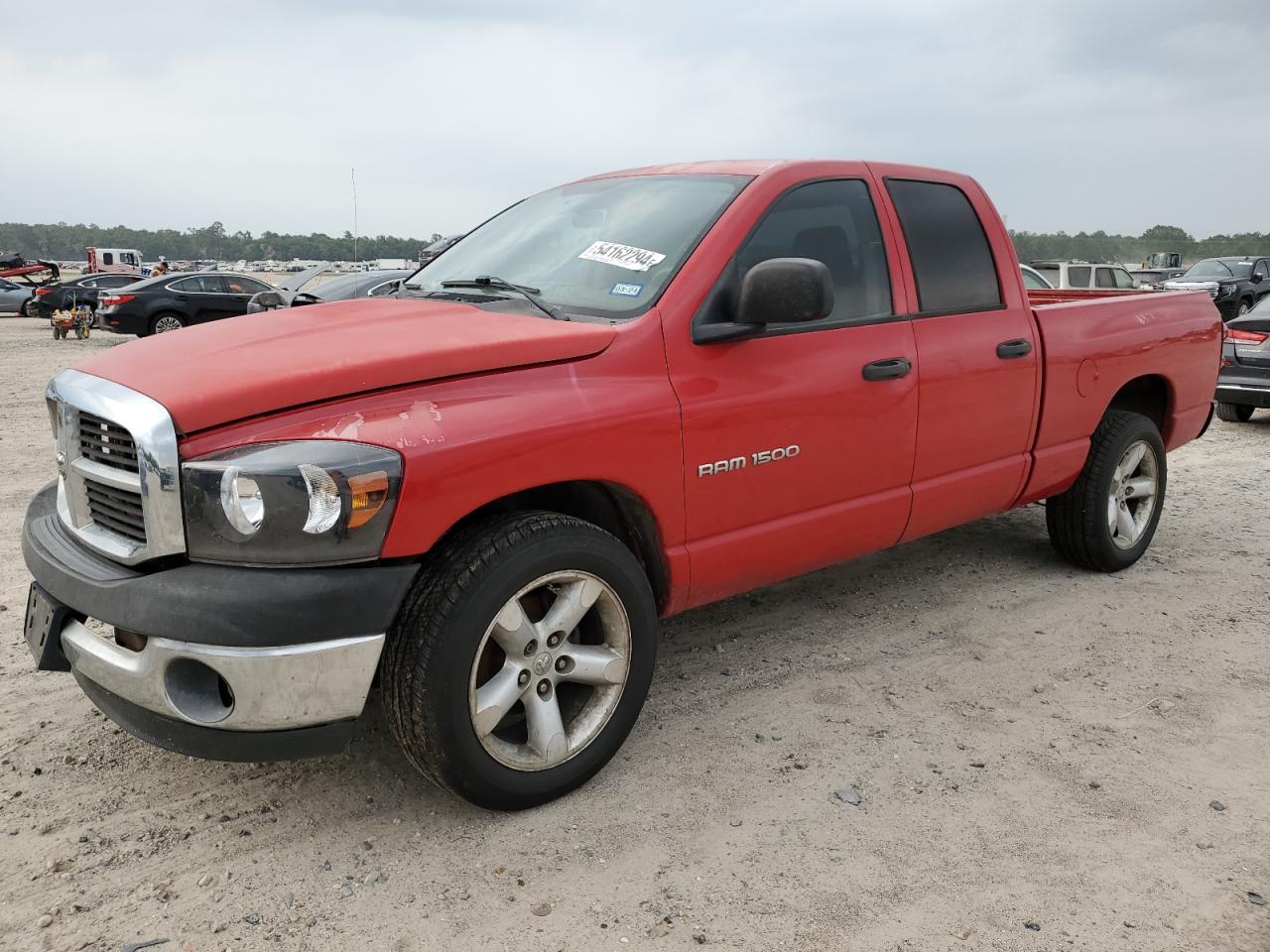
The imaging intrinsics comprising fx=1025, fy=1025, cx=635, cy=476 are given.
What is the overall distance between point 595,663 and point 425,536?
706 mm

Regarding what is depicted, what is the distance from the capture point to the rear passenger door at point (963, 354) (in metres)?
3.91

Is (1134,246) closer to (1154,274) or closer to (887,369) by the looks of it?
(1154,274)

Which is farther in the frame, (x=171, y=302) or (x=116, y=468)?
(x=171, y=302)

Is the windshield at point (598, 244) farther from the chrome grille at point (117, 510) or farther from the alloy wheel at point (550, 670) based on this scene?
the chrome grille at point (117, 510)

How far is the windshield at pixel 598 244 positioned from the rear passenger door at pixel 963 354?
3.00 ft

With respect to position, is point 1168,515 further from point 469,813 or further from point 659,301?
point 469,813

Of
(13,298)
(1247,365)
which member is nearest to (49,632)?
(1247,365)

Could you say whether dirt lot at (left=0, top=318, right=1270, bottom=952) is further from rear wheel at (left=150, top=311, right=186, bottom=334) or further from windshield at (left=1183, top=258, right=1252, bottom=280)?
windshield at (left=1183, top=258, right=1252, bottom=280)

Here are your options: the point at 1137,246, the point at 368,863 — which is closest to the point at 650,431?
the point at 368,863

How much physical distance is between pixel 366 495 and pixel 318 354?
1.72 feet

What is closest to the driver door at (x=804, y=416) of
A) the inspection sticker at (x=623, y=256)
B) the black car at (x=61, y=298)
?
the inspection sticker at (x=623, y=256)

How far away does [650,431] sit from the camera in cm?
302

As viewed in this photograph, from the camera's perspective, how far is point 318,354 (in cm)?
275

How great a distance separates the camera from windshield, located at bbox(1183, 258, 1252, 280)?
2350 centimetres
